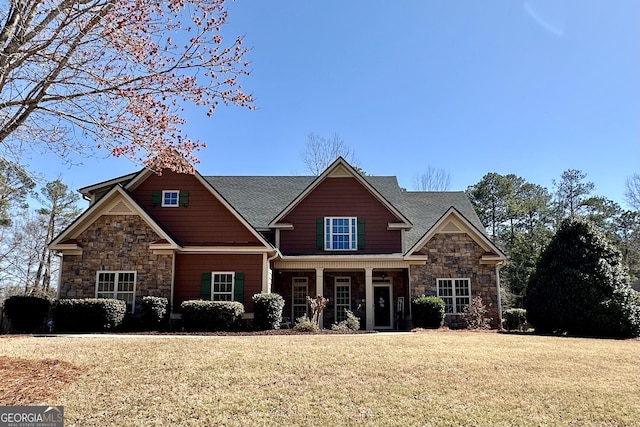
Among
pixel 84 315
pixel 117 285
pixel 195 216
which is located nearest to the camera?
pixel 84 315

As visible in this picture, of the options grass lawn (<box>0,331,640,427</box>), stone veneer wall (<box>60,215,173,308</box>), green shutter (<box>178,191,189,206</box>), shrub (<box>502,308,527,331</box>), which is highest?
green shutter (<box>178,191,189,206</box>)

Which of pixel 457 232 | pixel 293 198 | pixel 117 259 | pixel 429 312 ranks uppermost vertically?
pixel 293 198

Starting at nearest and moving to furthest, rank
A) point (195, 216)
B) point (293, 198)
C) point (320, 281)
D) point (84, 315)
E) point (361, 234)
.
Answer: point (84, 315), point (195, 216), point (320, 281), point (361, 234), point (293, 198)

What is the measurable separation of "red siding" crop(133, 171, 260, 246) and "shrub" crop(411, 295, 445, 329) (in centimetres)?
629

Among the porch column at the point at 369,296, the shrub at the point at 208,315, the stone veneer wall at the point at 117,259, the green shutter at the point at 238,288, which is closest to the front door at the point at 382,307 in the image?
the porch column at the point at 369,296

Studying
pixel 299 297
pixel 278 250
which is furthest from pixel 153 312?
pixel 299 297

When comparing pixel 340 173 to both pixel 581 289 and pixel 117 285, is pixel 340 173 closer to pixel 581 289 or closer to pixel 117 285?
pixel 117 285

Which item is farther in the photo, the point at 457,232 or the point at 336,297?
the point at 336,297

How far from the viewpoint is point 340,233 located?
1977 cm

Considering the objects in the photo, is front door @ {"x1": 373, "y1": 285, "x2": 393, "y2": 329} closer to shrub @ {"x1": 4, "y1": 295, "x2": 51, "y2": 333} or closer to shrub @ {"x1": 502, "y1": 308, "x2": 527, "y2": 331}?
shrub @ {"x1": 502, "y1": 308, "x2": 527, "y2": 331}

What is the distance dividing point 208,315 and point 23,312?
5.71 metres

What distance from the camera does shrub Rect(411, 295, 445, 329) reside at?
671 inches

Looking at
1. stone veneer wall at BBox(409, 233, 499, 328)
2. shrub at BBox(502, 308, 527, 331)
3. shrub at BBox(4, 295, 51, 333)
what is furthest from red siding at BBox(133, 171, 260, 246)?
shrub at BBox(502, 308, 527, 331)

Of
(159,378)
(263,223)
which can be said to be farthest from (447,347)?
(263,223)
